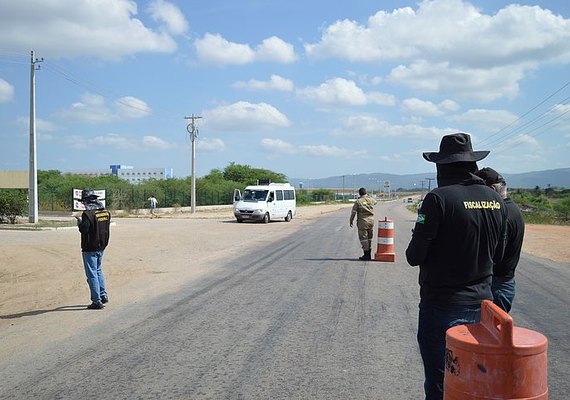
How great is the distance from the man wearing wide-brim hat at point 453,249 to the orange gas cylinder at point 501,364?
0.62 m

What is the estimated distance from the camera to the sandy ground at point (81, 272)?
24.9 ft

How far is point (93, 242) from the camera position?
8406 millimetres

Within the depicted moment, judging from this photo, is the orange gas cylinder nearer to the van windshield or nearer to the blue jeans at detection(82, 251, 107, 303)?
the blue jeans at detection(82, 251, 107, 303)

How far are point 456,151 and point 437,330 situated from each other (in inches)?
43.0

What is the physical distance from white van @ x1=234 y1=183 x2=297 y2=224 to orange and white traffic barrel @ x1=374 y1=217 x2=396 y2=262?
1850 centimetres

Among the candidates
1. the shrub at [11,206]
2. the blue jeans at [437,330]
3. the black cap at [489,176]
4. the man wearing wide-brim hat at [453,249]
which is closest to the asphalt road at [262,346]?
the blue jeans at [437,330]

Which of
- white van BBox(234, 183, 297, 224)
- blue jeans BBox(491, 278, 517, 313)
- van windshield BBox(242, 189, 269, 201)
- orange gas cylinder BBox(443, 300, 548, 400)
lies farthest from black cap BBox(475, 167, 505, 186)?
van windshield BBox(242, 189, 269, 201)

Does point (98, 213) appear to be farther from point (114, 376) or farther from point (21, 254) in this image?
point (21, 254)

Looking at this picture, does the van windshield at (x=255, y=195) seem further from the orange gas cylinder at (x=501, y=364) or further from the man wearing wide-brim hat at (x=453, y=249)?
the orange gas cylinder at (x=501, y=364)

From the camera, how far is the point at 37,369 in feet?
17.7

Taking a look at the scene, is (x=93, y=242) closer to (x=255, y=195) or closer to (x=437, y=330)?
(x=437, y=330)

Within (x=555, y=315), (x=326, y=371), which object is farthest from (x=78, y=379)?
(x=555, y=315)

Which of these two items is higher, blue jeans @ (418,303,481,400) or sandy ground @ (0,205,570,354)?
blue jeans @ (418,303,481,400)

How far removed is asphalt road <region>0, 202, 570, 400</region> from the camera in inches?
191
